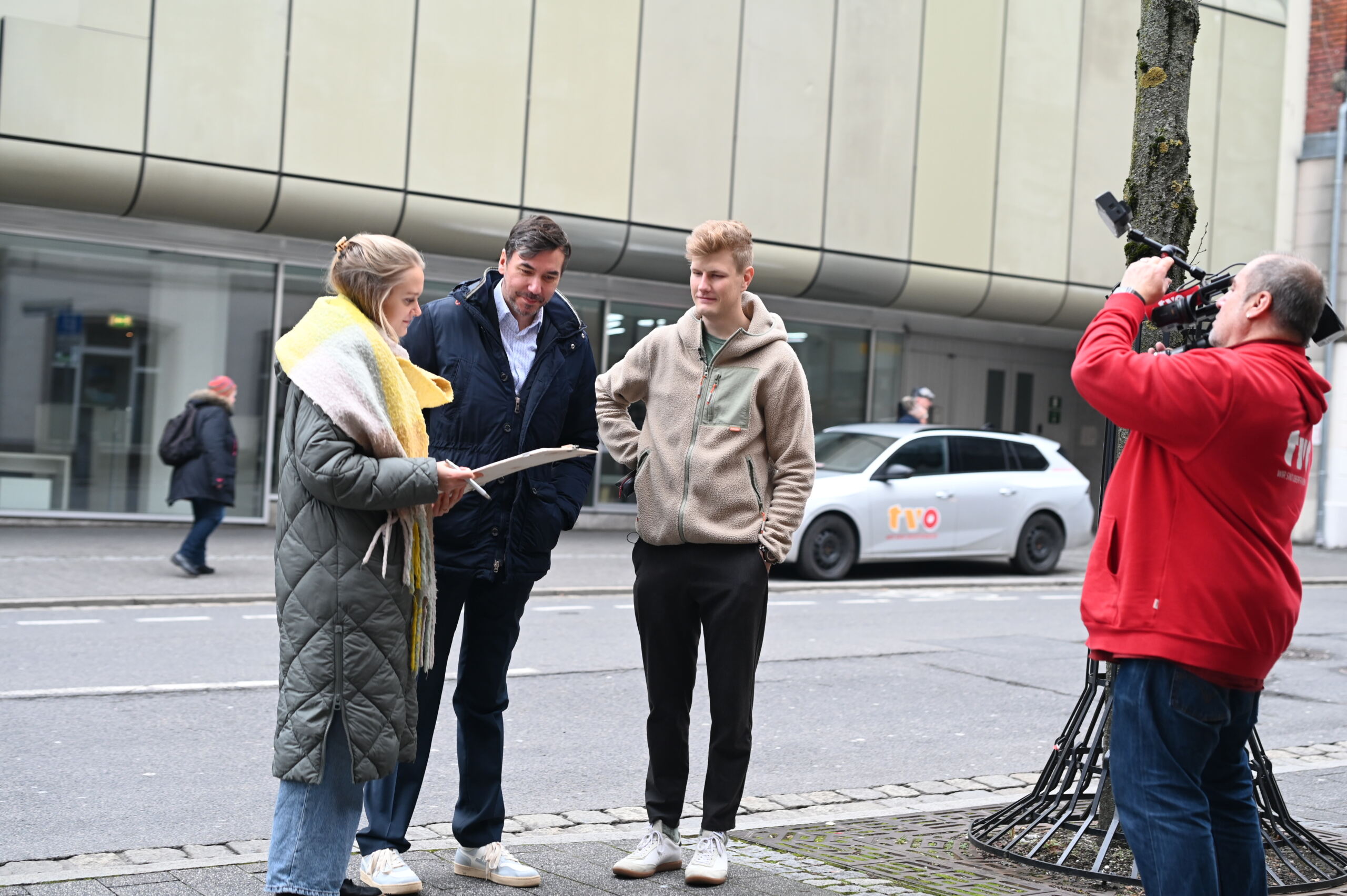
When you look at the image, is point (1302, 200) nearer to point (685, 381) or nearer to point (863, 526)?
point (863, 526)

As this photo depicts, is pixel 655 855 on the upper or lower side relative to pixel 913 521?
lower

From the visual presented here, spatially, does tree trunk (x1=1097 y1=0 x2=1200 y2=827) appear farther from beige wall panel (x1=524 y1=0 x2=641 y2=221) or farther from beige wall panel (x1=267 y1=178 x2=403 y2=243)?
beige wall panel (x1=524 y1=0 x2=641 y2=221)

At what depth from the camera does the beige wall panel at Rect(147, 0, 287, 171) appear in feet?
53.2

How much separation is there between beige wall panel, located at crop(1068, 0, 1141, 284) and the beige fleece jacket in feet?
65.2

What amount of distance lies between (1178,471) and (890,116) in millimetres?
18804

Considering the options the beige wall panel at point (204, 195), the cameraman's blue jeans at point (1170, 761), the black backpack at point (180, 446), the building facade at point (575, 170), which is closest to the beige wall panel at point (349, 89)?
the building facade at point (575, 170)

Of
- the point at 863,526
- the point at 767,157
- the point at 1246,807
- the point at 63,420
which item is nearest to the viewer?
the point at 1246,807

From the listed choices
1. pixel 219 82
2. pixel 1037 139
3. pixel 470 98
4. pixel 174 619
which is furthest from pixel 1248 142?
pixel 174 619

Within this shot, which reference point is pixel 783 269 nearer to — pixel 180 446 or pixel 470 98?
pixel 470 98

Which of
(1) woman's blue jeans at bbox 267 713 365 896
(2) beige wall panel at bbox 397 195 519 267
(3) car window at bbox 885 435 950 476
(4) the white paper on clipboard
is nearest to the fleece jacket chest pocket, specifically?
(4) the white paper on clipboard

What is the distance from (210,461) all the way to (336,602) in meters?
10.6

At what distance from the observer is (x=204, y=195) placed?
16.7 m

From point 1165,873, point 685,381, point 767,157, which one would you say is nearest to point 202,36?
point 767,157

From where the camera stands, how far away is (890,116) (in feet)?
70.6
